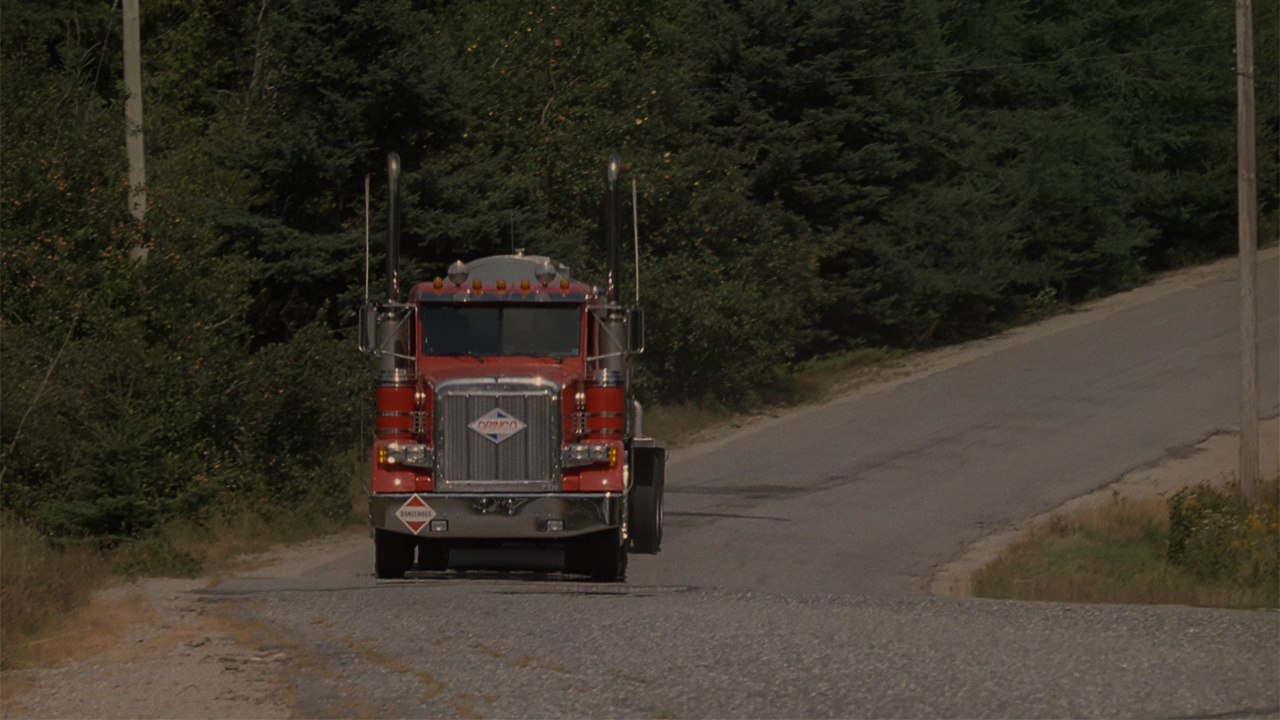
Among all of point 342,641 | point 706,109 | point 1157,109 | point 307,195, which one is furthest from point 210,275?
point 1157,109

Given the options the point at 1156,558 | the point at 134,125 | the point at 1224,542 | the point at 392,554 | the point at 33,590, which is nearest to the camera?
the point at 33,590

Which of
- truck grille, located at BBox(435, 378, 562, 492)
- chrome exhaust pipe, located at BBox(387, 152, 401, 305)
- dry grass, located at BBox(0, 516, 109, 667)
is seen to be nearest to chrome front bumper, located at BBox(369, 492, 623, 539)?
truck grille, located at BBox(435, 378, 562, 492)

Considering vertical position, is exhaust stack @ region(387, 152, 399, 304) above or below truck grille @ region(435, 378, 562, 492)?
above

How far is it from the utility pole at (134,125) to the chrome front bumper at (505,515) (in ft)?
30.2

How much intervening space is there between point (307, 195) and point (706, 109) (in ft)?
38.2

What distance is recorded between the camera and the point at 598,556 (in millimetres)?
15359

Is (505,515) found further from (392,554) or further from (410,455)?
(392,554)

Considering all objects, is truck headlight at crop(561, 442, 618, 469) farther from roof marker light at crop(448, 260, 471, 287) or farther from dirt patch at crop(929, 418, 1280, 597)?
dirt patch at crop(929, 418, 1280, 597)

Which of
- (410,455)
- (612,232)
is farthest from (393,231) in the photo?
(410,455)

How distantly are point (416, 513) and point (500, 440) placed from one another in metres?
1.02

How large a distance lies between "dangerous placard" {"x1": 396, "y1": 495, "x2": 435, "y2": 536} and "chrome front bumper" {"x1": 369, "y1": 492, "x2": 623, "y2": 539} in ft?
0.04

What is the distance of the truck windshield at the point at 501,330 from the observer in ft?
49.1

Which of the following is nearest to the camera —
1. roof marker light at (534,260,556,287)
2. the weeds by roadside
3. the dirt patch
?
roof marker light at (534,260,556,287)

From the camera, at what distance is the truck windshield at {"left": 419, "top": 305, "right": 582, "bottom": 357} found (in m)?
15.0
